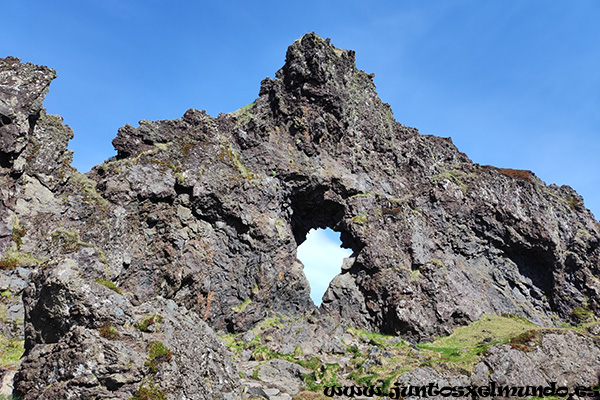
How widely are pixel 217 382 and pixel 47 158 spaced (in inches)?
966

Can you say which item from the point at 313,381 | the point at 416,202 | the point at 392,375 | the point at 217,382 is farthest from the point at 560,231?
the point at 217,382

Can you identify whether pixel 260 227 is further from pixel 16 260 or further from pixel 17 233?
pixel 16 260

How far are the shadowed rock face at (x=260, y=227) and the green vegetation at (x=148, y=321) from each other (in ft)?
1.56

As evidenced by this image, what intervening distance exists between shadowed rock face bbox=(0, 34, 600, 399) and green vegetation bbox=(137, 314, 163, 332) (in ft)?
1.56

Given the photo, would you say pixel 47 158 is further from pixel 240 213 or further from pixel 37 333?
pixel 37 333

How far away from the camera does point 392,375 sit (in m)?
24.0

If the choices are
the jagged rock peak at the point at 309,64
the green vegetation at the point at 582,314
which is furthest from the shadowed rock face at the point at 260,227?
the green vegetation at the point at 582,314

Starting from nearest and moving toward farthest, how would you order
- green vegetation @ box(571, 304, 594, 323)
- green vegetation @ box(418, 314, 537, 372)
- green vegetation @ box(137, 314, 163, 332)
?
green vegetation @ box(137, 314, 163, 332) → green vegetation @ box(418, 314, 537, 372) → green vegetation @ box(571, 304, 594, 323)

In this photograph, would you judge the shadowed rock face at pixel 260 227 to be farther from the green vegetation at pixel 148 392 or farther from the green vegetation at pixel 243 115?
the green vegetation at pixel 243 115

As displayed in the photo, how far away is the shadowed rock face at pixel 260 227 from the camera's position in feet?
44.9

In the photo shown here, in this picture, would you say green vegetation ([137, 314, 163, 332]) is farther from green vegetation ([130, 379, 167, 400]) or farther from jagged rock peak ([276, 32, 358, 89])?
jagged rock peak ([276, 32, 358, 89])

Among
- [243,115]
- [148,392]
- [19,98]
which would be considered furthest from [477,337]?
[19,98]

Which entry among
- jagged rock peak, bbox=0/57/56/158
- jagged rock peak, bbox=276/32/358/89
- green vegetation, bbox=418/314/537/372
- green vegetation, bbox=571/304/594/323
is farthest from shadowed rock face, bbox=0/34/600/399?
green vegetation, bbox=418/314/537/372

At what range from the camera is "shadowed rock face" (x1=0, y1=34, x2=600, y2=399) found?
44.9 feet
